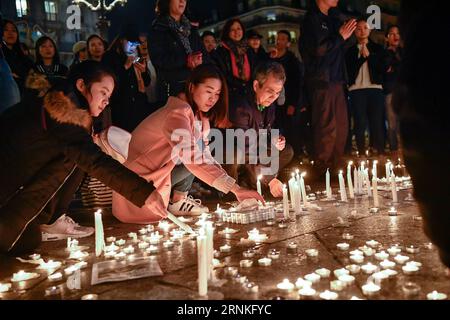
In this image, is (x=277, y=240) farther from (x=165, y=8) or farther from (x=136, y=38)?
(x=136, y=38)

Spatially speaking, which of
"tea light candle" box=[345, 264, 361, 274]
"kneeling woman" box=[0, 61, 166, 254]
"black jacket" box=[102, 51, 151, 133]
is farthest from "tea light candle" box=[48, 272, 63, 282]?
"black jacket" box=[102, 51, 151, 133]

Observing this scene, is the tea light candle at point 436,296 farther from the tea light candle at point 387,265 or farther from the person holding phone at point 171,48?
the person holding phone at point 171,48

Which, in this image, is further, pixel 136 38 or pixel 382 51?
pixel 382 51

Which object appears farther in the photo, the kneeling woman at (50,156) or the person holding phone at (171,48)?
the person holding phone at (171,48)

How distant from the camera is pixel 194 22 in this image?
629cm

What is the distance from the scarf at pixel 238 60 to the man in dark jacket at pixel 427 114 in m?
4.86

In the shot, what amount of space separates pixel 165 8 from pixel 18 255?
372 cm

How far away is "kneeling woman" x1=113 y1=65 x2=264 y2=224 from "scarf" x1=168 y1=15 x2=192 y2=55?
144 centimetres

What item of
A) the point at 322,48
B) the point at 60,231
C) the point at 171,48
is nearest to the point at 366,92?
the point at 322,48

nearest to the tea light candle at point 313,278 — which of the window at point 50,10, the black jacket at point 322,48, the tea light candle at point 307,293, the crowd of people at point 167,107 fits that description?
the tea light candle at point 307,293

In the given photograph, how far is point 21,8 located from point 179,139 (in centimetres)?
5098

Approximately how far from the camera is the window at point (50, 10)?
49.6 m

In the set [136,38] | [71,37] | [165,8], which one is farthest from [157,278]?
[71,37]

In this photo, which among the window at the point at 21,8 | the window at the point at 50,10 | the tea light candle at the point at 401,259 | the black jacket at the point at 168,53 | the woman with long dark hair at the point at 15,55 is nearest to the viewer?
the tea light candle at the point at 401,259
